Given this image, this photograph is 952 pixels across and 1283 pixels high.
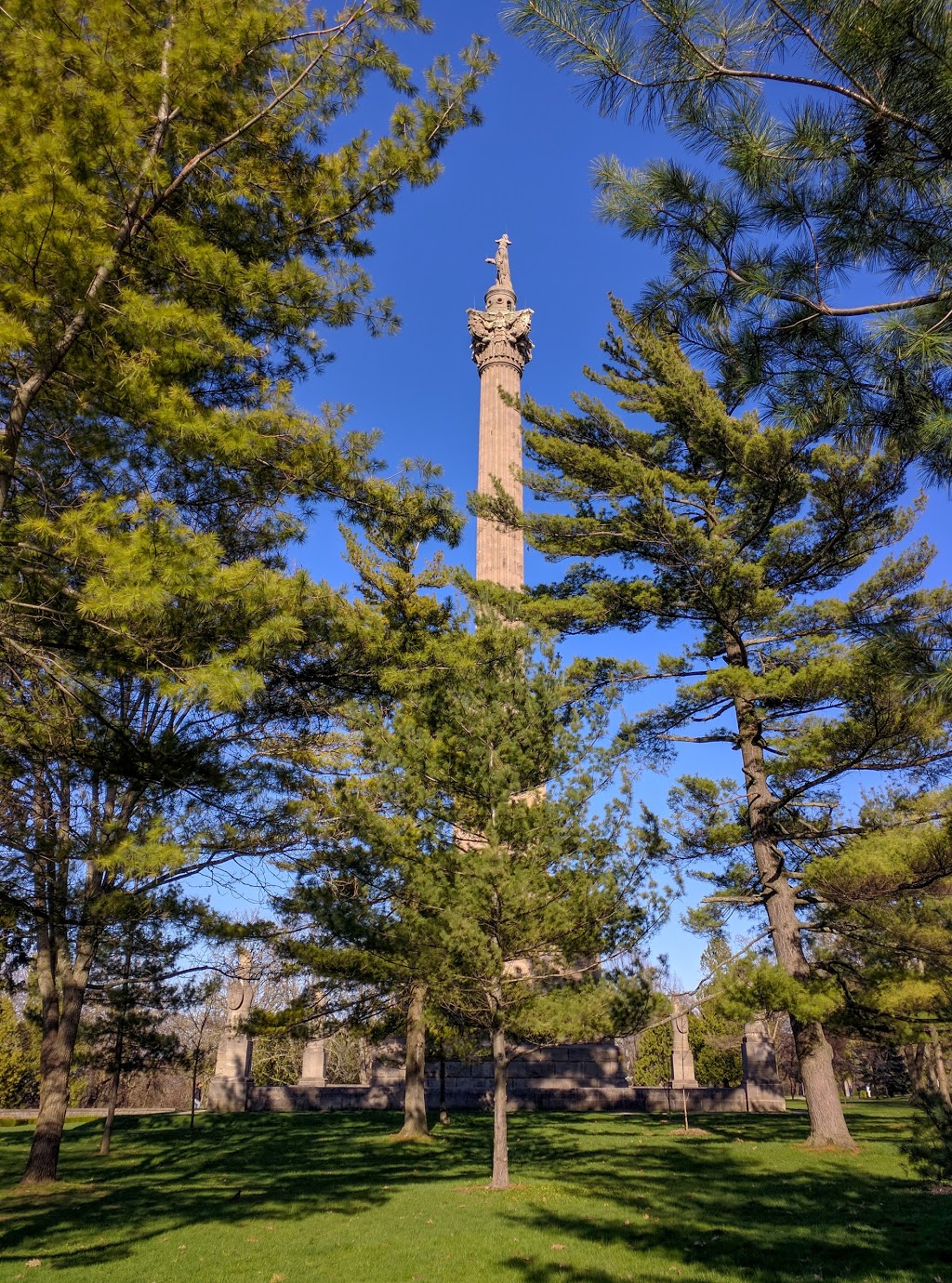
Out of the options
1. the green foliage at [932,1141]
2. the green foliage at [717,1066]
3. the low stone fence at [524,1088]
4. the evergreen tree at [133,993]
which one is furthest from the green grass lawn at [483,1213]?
the green foliage at [717,1066]

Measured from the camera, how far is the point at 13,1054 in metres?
23.7

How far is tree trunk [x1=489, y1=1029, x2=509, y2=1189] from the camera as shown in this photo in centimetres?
990

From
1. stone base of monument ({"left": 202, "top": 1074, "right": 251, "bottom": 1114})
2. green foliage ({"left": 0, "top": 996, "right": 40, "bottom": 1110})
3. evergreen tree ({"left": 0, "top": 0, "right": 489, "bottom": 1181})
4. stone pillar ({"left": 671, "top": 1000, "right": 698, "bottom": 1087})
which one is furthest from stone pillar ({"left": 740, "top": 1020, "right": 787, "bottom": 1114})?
green foliage ({"left": 0, "top": 996, "right": 40, "bottom": 1110})

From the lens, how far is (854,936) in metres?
11.8

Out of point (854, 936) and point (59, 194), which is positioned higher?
point (59, 194)

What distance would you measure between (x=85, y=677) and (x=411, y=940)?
543cm

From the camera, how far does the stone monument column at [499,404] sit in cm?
2605

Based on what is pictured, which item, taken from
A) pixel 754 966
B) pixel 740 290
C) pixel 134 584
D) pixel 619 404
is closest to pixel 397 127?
pixel 740 290

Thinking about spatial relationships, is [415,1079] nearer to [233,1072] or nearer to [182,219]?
Answer: [233,1072]

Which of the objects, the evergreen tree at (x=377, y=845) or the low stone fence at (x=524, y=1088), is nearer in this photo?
the evergreen tree at (x=377, y=845)

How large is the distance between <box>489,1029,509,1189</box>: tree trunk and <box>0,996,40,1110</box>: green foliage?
19181 millimetres

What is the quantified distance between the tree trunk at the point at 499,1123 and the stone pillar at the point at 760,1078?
12332mm

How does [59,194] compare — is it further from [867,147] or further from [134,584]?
[867,147]

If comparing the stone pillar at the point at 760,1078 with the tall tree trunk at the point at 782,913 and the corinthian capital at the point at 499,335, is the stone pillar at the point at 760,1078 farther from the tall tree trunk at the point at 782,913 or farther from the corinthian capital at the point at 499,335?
the corinthian capital at the point at 499,335
